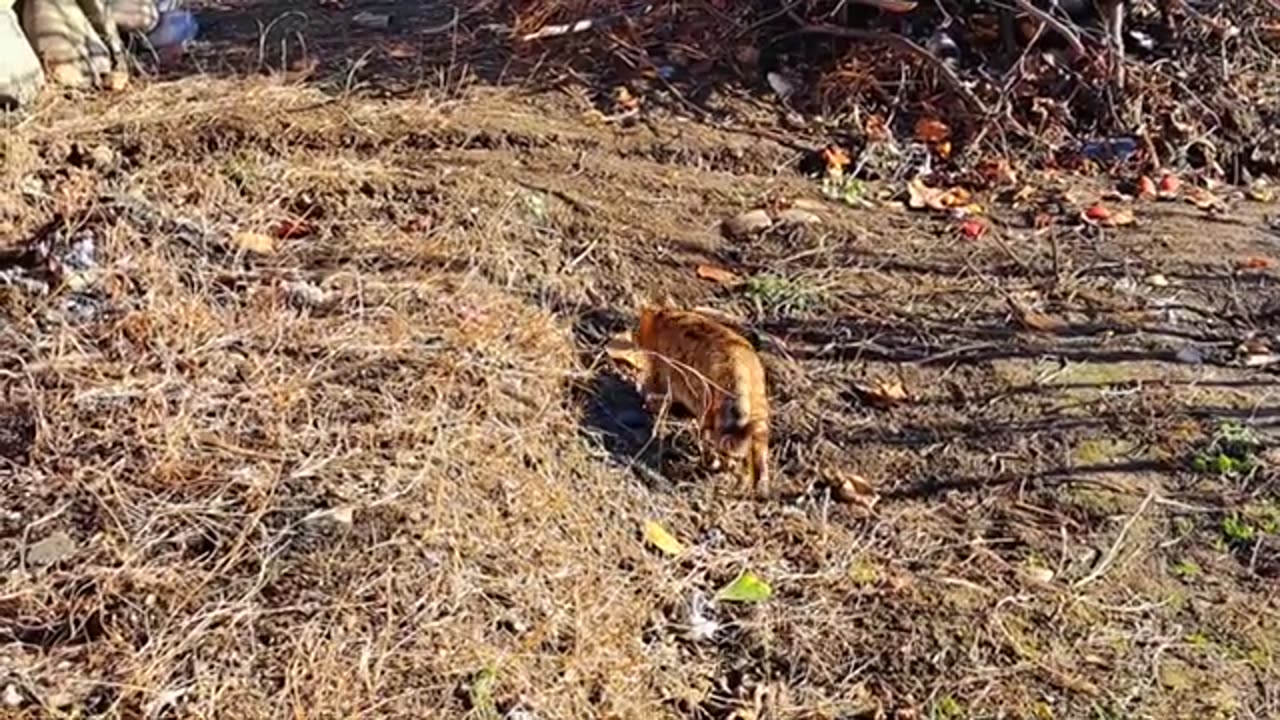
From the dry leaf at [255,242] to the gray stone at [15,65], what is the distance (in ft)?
3.55

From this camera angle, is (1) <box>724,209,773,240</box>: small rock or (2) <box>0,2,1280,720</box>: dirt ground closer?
(2) <box>0,2,1280,720</box>: dirt ground

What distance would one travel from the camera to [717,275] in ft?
12.3

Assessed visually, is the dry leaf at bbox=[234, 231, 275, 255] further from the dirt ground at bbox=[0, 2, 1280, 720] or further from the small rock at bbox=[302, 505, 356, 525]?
the small rock at bbox=[302, 505, 356, 525]

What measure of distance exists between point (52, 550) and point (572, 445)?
1018 mm

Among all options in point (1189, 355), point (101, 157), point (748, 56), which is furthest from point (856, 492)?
point (101, 157)

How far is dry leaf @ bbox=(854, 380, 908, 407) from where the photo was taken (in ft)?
11.0

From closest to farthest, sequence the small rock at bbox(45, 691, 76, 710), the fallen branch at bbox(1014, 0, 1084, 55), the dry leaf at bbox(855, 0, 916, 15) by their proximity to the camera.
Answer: the small rock at bbox(45, 691, 76, 710) < the fallen branch at bbox(1014, 0, 1084, 55) < the dry leaf at bbox(855, 0, 916, 15)

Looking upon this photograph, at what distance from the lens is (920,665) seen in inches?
107

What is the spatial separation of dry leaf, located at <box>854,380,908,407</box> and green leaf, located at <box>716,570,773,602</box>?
635mm

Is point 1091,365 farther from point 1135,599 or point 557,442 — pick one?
point 557,442

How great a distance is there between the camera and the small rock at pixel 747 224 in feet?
12.8

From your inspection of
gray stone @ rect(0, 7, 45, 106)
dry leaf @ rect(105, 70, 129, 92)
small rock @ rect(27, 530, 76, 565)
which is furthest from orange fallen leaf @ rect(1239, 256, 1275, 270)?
gray stone @ rect(0, 7, 45, 106)

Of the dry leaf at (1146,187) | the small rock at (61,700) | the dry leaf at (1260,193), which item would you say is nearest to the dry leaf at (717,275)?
the dry leaf at (1146,187)

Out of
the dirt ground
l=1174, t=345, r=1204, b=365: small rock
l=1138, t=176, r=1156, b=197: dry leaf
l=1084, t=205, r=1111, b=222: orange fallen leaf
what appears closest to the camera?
the dirt ground
